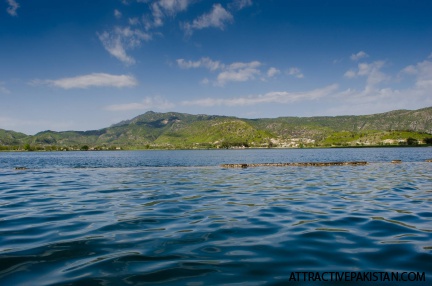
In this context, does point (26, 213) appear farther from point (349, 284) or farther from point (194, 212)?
point (349, 284)

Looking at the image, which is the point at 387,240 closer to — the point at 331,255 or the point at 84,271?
the point at 331,255

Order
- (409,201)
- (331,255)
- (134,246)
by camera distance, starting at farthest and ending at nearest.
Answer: (409,201)
(134,246)
(331,255)

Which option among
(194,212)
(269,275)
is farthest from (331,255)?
(194,212)

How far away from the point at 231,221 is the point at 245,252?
473 centimetres

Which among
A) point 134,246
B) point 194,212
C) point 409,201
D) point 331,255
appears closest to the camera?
point 331,255

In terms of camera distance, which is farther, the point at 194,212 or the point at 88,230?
the point at 194,212

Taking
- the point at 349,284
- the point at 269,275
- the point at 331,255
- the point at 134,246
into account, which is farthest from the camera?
the point at 134,246

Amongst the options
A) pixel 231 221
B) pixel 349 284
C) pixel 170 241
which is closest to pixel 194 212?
pixel 231 221

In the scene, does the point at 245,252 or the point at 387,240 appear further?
the point at 387,240

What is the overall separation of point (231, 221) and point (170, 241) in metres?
4.25

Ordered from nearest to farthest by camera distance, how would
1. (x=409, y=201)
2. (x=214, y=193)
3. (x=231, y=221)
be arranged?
(x=231, y=221)
(x=409, y=201)
(x=214, y=193)

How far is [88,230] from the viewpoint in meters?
13.5

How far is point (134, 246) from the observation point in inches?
434

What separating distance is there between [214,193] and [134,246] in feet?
48.8
